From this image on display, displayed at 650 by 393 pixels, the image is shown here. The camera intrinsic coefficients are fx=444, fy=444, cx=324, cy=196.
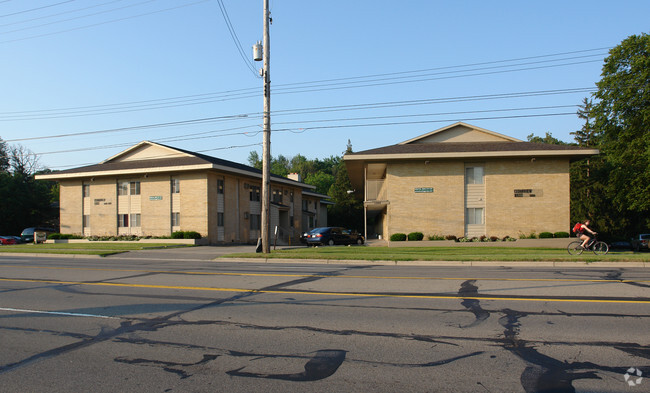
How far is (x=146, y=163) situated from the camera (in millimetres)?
39062

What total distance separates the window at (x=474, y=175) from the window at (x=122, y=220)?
28.5m

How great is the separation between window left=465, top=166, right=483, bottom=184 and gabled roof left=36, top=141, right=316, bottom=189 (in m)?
18.7

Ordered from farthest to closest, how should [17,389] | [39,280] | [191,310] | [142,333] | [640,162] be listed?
[640,162], [39,280], [191,310], [142,333], [17,389]

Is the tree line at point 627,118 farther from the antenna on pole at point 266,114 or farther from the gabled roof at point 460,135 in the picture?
the antenna on pole at point 266,114

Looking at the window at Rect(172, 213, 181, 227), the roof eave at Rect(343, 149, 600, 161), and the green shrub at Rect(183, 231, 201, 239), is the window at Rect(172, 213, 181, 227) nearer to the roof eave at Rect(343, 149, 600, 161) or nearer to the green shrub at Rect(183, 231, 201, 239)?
the green shrub at Rect(183, 231, 201, 239)

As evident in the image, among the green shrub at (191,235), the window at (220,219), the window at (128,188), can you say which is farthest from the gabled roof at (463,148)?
the window at (128,188)

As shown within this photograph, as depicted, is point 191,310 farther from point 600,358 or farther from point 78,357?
point 600,358

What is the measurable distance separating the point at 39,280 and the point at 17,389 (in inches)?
357

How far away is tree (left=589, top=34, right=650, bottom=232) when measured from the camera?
34.3 metres

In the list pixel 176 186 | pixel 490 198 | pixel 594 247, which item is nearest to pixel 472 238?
pixel 490 198

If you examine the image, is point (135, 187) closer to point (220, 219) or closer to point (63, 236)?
point (220, 219)

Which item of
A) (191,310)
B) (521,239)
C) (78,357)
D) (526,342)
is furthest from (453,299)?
(521,239)

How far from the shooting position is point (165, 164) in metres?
37.0

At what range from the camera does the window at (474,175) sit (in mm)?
31719
